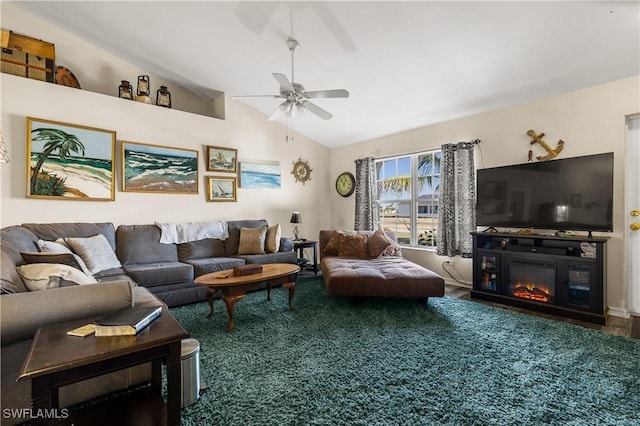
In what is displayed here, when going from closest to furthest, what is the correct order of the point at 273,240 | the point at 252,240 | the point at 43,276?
the point at 43,276, the point at 252,240, the point at 273,240

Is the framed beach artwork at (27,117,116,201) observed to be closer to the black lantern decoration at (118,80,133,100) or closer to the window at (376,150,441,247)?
the black lantern decoration at (118,80,133,100)

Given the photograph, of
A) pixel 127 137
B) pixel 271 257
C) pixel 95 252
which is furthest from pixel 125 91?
pixel 271 257

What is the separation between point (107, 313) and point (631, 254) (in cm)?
449

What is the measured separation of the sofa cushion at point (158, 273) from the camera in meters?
3.03

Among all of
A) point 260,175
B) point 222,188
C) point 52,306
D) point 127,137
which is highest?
point 127,137

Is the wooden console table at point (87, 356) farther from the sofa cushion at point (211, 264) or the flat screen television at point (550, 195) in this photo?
the flat screen television at point (550, 195)

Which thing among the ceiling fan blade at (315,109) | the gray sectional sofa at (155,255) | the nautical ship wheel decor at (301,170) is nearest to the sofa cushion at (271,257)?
the gray sectional sofa at (155,255)

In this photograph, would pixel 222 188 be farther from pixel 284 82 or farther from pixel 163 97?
pixel 284 82

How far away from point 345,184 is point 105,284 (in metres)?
4.66

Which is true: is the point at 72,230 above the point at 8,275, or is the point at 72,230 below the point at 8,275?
above

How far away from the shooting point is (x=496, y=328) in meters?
2.57

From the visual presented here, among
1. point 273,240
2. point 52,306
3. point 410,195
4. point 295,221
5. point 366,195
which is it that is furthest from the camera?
point 366,195

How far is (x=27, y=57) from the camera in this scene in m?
3.14

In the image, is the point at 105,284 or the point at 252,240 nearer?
the point at 105,284
